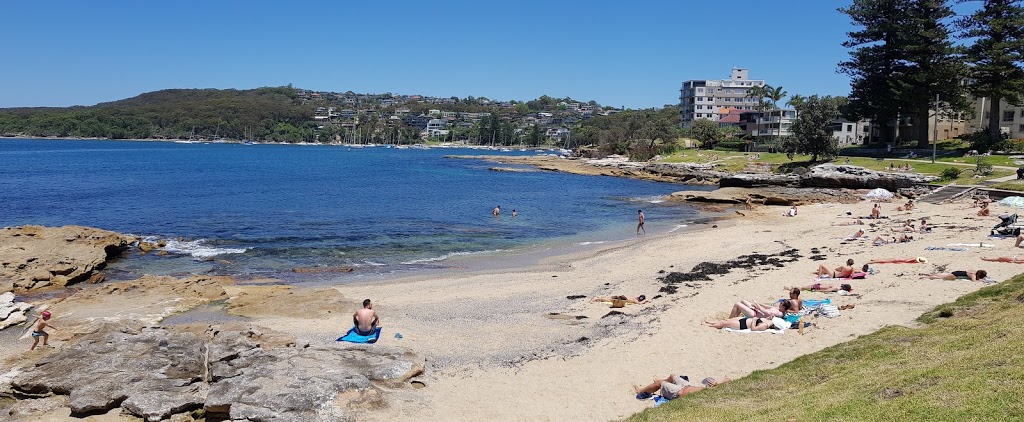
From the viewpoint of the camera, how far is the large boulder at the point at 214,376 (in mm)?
10781

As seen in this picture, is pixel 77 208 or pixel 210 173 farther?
pixel 210 173

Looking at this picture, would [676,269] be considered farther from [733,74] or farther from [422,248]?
[733,74]

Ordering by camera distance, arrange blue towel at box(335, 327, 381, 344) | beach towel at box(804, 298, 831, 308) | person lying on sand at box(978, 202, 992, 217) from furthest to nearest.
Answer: person lying on sand at box(978, 202, 992, 217) → beach towel at box(804, 298, 831, 308) → blue towel at box(335, 327, 381, 344)

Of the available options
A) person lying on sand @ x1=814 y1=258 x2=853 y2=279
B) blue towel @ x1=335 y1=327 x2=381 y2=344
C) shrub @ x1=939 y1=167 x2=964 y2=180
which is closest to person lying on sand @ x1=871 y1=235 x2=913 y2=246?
person lying on sand @ x1=814 y1=258 x2=853 y2=279

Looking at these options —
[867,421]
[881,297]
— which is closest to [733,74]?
[881,297]

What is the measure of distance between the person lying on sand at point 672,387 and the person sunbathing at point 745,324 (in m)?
3.29

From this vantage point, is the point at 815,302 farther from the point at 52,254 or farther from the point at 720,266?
the point at 52,254

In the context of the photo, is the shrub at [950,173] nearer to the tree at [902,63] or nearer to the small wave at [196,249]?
the tree at [902,63]

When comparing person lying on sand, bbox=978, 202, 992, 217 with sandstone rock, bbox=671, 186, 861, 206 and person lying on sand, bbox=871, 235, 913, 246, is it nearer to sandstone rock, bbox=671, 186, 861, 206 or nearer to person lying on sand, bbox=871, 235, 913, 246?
person lying on sand, bbox=871, 235, 913, 246

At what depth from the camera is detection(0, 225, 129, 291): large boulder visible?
72.2 ft

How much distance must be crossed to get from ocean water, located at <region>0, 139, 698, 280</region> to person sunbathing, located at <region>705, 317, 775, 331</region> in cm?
1385

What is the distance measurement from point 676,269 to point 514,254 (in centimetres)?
818

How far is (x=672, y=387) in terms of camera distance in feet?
37.1

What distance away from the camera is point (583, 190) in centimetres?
6900
